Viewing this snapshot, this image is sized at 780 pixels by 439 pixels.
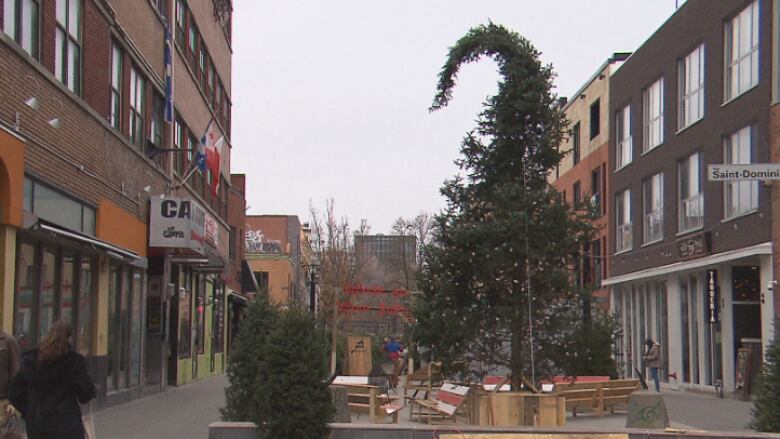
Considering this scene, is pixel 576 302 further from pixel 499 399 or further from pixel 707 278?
pixel 707 278

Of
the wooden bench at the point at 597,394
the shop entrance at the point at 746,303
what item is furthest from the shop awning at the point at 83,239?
the shop entrance at the point at 746,303

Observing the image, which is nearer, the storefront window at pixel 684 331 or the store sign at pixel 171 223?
the store sign at pixel 171 223

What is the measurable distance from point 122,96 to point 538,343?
12.1 metres

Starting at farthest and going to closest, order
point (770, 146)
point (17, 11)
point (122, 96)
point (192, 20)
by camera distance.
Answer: point (192, 20) → point (770, 146) → point (122, 96) → point (17, 11)

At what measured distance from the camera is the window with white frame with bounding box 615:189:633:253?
1487 inches

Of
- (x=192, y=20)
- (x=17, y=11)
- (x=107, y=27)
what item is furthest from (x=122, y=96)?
(x=192, y=20)

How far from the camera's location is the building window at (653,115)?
33750mm

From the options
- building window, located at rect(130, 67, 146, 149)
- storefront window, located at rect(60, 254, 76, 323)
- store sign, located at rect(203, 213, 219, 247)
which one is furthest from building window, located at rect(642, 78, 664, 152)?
storefront window, located at rect(60, 254, 76, 323)

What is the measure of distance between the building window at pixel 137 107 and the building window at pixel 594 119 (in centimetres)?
2502

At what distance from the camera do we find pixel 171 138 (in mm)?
27062

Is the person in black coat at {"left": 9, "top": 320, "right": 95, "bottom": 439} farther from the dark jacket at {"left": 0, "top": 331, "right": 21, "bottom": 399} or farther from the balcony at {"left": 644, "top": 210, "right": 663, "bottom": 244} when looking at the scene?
the balcony at {"left": 644, "top": 210, "right": 663, "bottom": 244}

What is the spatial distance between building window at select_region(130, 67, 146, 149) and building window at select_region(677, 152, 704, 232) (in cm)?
1586

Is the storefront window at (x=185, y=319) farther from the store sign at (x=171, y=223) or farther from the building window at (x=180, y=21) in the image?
the building window at (x=180, y=21)

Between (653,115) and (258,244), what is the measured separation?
46.0 metres
